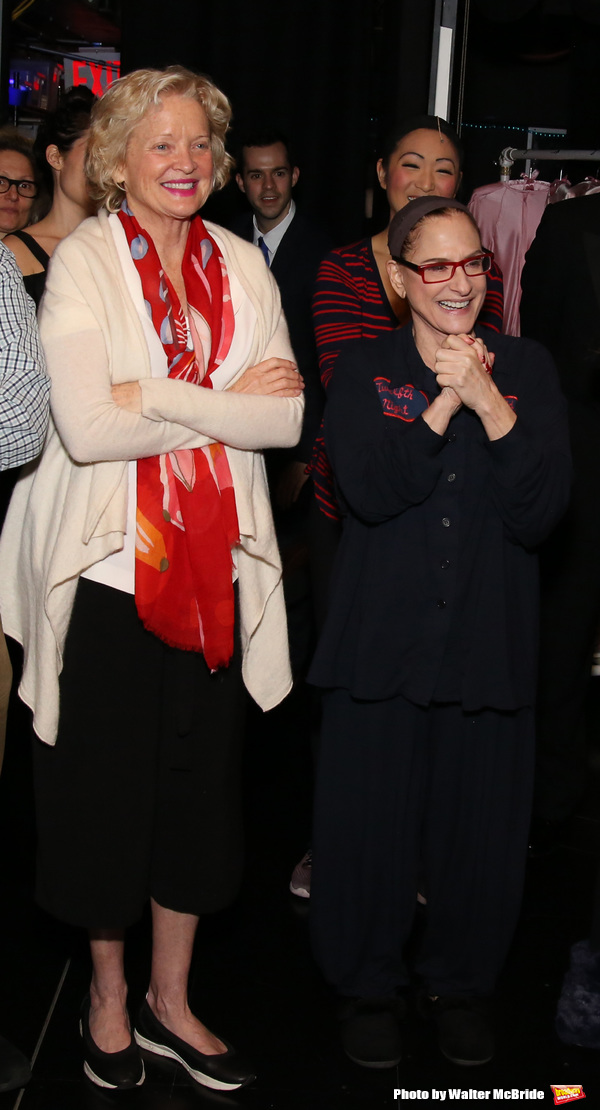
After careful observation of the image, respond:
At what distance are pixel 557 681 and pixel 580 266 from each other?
1129 mm

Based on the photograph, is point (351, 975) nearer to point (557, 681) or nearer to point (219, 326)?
point (557, 681)

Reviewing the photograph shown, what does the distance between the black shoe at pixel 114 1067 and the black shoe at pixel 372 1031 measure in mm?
432

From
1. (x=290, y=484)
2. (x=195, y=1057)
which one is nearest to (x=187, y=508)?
(x=195, y=1057)

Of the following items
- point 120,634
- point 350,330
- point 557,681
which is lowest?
point 557,681

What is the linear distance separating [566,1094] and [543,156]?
295 centimetres

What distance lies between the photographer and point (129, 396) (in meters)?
1.95

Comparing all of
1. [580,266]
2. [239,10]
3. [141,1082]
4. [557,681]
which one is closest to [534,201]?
[580,266]

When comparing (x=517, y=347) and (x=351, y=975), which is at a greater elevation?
(x=517, y=347)

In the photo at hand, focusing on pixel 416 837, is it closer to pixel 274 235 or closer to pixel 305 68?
pixel 274 235

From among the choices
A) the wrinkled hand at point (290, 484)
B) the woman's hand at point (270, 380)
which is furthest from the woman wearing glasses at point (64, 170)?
the wrinkled hand at point (290, 484)

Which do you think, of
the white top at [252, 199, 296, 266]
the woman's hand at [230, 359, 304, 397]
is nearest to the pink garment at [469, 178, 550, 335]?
the white top at [252, 199, 296, 266]

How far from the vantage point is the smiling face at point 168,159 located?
200cm

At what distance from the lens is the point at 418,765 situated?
227 centimetres

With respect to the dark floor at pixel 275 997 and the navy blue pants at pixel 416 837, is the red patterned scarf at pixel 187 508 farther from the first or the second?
the dark floor at pixel 275 997
